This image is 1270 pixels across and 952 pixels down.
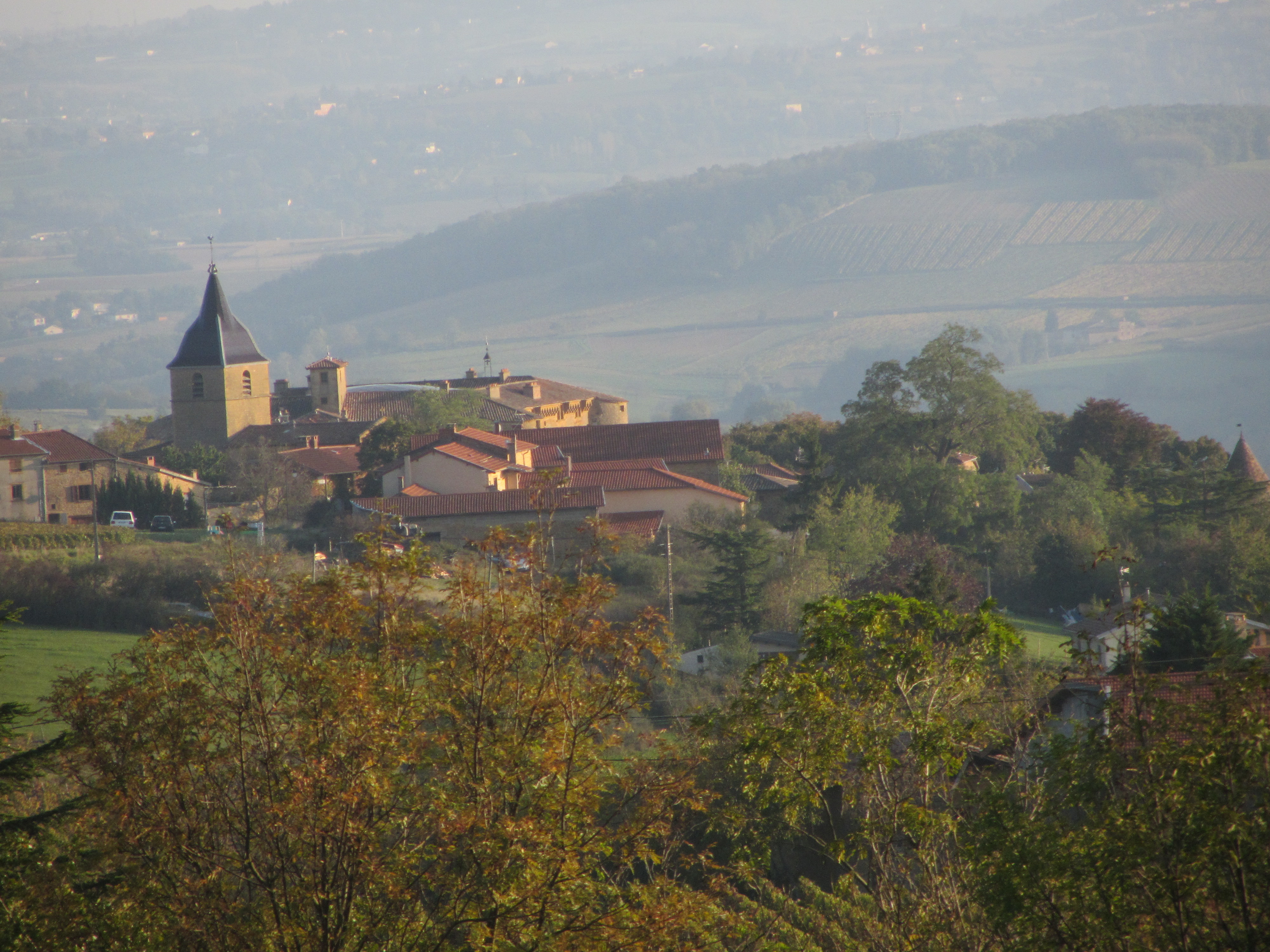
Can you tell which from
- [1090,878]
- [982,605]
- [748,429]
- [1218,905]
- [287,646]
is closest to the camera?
[1218,905]

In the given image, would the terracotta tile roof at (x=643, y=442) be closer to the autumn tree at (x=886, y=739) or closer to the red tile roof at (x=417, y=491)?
the red tile roof at (x=417, y=491)

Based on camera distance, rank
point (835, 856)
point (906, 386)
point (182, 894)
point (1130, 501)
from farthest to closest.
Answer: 1. point (906, 386)
2. point (1130, 501)
3. point (835, 856)
4. point (182, 894)

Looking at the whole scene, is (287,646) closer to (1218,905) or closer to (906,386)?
(1218,905)

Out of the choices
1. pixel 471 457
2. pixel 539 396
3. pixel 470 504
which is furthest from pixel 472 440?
pixel 539 396

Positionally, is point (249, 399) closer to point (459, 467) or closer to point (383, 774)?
point (459, 467)

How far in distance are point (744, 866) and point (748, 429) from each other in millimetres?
63679

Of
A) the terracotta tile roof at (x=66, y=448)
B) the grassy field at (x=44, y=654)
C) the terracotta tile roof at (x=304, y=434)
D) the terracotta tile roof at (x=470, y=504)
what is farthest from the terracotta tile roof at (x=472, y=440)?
the grassy field at (x=44, y=654)

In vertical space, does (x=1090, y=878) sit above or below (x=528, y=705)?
below

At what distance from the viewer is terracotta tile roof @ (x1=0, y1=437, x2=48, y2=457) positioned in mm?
54031

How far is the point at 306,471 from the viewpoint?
5522 centimetres

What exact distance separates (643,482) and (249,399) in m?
31.9

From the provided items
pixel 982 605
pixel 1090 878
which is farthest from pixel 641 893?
pixel 982 605

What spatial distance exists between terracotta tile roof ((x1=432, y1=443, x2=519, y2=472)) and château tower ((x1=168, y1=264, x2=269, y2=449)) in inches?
921

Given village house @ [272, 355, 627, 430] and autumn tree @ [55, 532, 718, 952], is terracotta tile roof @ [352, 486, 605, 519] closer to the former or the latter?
village house @ [272, 355, 627, 430]
